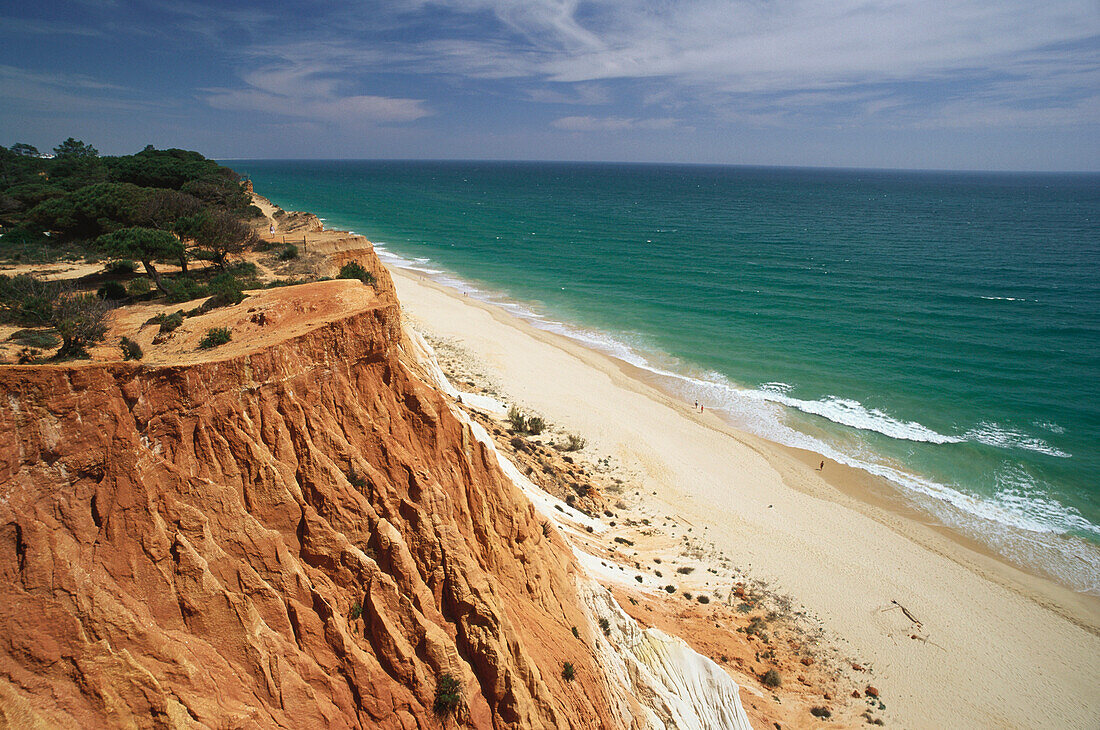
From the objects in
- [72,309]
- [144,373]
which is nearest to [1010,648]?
[144,373]

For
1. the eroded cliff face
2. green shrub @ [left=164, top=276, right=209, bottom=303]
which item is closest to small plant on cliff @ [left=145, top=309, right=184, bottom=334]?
the eroded cliff face

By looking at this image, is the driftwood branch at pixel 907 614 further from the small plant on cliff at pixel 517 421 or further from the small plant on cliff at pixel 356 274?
the small plant on cliff at pixel 356 274

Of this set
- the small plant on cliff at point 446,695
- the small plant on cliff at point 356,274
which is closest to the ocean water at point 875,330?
the small plant on cliff at point 356,274

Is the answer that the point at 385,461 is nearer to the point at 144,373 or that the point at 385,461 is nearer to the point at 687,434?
the point at 144,373

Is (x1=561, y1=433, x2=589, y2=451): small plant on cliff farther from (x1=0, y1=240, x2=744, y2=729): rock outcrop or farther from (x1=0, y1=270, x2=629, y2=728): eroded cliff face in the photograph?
(x1=0, y1=270, x2=629, y2=728): eroded cliff face

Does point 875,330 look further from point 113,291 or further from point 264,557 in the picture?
point 113,291

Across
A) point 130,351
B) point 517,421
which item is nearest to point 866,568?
point 517,421
